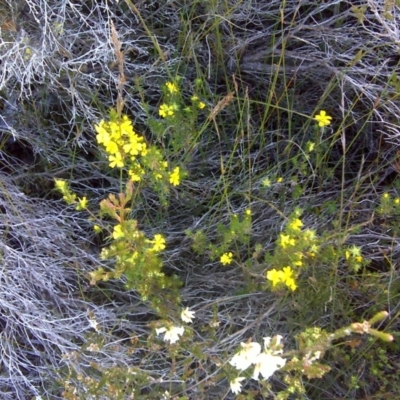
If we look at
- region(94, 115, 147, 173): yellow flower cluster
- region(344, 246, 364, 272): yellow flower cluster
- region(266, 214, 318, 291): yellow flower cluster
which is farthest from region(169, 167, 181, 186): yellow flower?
region(344, 246, 364, 272): yellow flower cluster

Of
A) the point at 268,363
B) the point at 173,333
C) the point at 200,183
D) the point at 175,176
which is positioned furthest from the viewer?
the point at 200,183

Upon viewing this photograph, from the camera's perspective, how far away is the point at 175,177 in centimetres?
149

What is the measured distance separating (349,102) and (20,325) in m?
1.21

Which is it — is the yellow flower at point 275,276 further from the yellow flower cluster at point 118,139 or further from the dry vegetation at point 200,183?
the yellow flower cluster at point 118,139

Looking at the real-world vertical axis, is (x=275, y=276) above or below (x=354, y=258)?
above

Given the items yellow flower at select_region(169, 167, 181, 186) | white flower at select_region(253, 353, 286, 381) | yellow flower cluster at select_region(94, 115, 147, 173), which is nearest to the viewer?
white flower at select_region(253, 353, 286, 381)

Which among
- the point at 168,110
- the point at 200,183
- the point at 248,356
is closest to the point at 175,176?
the point at 168,110

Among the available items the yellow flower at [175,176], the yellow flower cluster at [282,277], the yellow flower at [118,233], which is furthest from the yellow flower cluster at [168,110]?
the yellow flower cluster at [282,277]

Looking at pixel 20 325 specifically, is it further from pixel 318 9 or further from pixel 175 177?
pixel 318 9

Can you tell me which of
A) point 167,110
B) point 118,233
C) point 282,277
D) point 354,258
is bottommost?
point 354,258

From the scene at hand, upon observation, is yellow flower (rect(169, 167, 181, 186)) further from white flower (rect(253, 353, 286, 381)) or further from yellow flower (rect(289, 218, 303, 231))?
white flower (rect(253, 353, 286, 381))

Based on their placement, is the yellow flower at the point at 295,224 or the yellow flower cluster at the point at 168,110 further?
the yellow flower cluster at the point at 168,110

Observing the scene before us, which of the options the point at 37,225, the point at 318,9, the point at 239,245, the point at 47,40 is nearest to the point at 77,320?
the point at 37,225

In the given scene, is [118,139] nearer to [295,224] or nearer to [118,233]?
[118,233]
